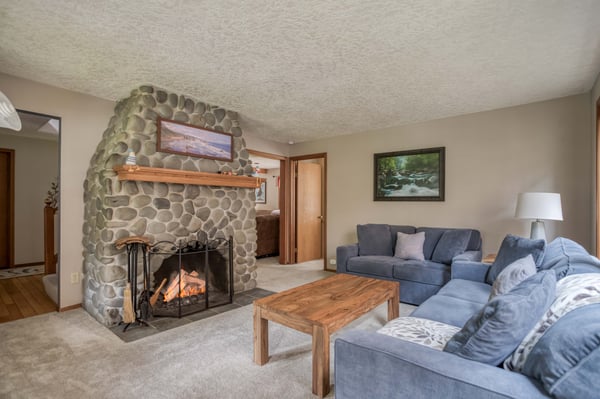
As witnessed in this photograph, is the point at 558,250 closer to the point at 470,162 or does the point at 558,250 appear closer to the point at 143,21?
the point at 470,162

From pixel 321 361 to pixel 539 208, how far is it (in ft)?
8.90

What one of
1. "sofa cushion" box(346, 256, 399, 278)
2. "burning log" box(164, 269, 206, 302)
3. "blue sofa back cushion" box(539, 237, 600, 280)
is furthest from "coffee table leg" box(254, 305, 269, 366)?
"sofa cushion" box(346, 256, 399, 278)

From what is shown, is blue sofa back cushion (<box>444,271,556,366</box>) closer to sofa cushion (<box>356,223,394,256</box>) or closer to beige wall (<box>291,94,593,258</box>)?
beige wall (<box>291,94,593,258</box>)

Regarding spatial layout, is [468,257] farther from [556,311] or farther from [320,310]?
[556,311]

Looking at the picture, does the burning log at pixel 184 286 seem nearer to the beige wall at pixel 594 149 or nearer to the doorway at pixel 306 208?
the doorway at pixel 306 208

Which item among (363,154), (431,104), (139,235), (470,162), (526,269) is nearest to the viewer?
(526,269)

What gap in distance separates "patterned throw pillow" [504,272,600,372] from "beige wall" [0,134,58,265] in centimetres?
704

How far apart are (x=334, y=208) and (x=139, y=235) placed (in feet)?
10.6

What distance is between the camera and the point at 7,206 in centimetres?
520

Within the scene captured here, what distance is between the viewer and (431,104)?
3.70 metres

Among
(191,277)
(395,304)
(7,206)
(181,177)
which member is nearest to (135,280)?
(191,277)

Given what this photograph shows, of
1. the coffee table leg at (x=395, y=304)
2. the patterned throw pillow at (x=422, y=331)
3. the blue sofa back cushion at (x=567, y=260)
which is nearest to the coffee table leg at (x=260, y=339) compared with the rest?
the patterned throw pillow at (x=422, y=331)

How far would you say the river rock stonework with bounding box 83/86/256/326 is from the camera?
2.99 metres

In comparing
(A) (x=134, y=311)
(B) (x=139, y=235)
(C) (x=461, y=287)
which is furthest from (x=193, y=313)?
(C) (x=461, y=287)
